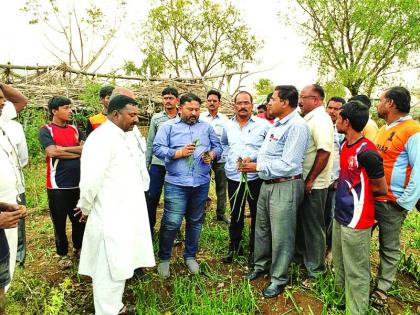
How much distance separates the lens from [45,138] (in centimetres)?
→ 390

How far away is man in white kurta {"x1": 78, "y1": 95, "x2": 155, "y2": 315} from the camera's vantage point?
2.86 m

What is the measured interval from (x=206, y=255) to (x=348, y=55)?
18422mm

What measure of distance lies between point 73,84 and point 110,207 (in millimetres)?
9552

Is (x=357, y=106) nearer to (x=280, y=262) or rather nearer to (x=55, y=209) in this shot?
(x=280, y=262)

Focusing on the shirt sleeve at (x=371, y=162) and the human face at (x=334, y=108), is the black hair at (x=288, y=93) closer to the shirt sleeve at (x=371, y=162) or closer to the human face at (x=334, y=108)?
the shirt sleeve at (x=371, y=162)

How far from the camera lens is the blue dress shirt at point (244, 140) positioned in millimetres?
4172

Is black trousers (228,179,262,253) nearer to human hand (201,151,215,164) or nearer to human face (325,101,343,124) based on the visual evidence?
human hand (201,151,215,164)

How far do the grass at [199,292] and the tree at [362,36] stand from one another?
16.7 metres

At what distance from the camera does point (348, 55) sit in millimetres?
19719

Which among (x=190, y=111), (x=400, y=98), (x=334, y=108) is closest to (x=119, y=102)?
(x=190, y=111)

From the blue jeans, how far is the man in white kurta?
857 millimetres

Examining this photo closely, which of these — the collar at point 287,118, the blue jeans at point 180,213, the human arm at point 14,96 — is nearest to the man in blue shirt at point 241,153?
the blue jeans at point 180,213

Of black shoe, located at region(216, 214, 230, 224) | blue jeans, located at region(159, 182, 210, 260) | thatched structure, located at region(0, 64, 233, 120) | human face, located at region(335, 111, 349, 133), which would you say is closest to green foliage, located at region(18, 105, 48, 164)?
thatched structure, located at region(0, 64, 233, 120)

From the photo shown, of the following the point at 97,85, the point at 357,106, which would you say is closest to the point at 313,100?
the point at 357,106
